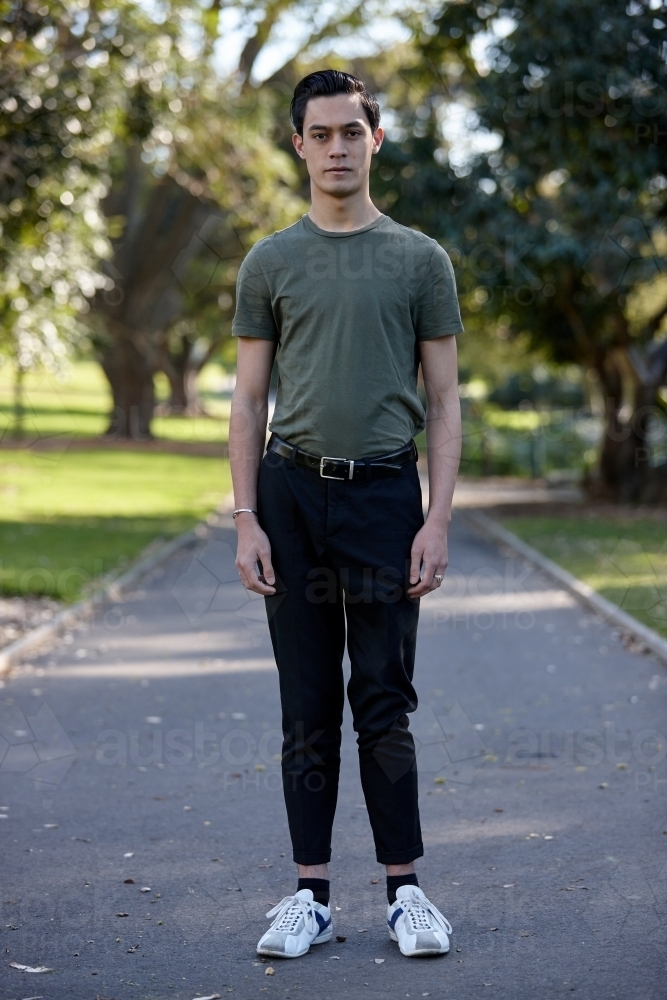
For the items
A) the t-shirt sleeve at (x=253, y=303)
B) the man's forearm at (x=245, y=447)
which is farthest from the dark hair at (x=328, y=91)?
the man's forearm at (x=245, y=447)

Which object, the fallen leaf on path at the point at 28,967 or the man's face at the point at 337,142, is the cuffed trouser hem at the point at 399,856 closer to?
the fallen leaf on path at the point at 28,967

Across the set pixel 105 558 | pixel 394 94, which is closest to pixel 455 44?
pixel 105 558

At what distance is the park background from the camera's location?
12.0m

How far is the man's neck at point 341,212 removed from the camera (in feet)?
12.1

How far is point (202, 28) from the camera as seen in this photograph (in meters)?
15.0

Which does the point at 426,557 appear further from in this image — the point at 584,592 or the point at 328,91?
the point at 584,592

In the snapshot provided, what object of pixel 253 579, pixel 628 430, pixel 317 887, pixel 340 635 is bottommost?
pixel 628 430

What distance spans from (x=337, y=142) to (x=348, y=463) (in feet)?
2.92

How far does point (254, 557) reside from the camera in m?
3.78

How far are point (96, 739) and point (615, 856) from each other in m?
2.93

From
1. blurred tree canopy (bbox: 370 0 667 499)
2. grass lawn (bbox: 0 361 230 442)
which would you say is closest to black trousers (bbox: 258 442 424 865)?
blurred tree canopy (bbox: 370 0 667 499)

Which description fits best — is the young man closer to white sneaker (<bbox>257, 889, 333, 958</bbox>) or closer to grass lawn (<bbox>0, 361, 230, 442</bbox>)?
white sneaker (<bbox>257, 889, 333, 958</bbox>)

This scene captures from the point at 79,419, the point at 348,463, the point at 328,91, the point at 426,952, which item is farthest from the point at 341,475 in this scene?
the point at 79,419

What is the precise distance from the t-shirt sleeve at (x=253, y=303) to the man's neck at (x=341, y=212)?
22 cm
